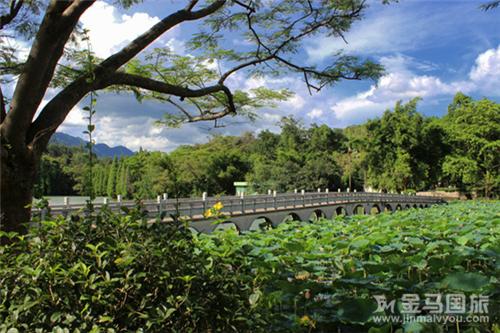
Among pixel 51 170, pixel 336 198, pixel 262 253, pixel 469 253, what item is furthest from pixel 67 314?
pixel 336 198

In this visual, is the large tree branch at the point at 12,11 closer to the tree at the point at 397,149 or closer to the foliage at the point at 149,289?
the foliage at the point at 149,289

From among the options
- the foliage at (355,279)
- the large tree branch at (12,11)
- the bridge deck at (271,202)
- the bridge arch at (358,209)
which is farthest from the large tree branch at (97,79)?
the bridge arch at (358,209)

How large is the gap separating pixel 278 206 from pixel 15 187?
18.4 metres

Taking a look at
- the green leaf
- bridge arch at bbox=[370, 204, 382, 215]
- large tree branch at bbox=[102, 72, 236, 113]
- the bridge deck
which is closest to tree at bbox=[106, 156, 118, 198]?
the bridge deck

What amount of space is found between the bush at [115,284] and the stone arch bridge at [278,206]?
676cm

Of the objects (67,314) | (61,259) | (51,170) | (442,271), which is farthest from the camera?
(51,170)

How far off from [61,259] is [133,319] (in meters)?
0.39

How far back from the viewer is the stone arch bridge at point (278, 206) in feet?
46.0

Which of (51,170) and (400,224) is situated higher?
(51,170)

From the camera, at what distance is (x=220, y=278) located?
181 centimetres

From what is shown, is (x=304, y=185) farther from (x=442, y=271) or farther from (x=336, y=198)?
(x=442, y=271)

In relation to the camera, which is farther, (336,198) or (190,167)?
(190,167)

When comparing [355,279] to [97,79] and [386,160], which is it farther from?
[386,160]

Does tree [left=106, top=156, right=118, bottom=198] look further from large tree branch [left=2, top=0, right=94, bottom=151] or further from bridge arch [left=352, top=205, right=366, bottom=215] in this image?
large tree branch [left=2, top=0, right=94, bottom=151]
